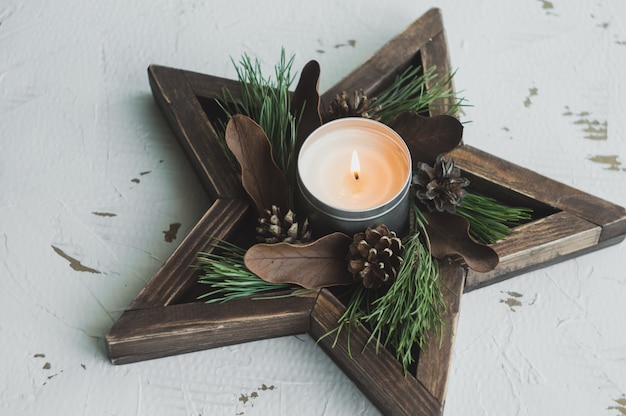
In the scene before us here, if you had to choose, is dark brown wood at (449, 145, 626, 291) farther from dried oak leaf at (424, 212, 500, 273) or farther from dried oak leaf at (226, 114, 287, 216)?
dried oak leaf at (226, 114, 287, 216)

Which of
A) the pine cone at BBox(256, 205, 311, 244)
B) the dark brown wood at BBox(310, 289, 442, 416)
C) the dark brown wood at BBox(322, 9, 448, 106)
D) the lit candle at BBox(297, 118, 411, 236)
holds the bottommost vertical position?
the dark brown wood at BBox(310, 289, 442, 416)

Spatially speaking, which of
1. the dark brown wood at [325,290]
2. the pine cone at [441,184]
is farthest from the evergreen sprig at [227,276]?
the pine cone at [441,184]

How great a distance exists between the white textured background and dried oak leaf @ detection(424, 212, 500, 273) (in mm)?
67

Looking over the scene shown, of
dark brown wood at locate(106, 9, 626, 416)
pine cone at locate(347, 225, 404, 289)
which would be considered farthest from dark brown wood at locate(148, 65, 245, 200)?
pine cone at locate(347, 225, 404, 289)

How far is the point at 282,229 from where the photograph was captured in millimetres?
542

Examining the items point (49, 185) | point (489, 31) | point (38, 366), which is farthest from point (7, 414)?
point (489, 31)

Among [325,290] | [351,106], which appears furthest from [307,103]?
[325,290]

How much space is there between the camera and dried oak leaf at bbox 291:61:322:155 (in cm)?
57

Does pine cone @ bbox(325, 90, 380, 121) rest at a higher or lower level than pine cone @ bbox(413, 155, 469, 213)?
higher

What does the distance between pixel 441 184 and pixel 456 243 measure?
40mm

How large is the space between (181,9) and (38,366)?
0.33m

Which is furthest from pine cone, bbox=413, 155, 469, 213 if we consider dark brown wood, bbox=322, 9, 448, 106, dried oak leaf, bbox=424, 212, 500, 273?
dark brown wood, bbox=322, 9, 448, 106

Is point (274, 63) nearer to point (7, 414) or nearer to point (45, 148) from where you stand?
point (45, 148)

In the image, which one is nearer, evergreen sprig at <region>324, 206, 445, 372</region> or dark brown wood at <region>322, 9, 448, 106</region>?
evergreen sprig at <region>324, 206, 445, 372</region>
